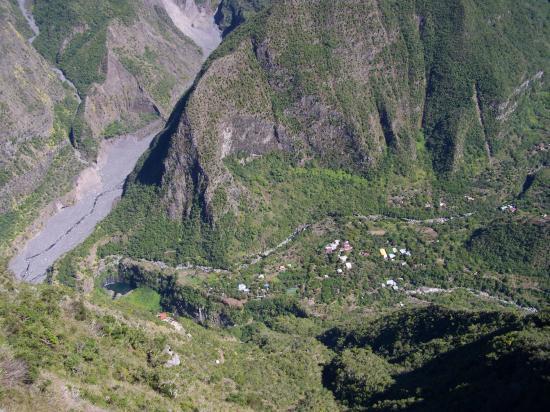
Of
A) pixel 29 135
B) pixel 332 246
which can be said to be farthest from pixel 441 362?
pixel 29 135

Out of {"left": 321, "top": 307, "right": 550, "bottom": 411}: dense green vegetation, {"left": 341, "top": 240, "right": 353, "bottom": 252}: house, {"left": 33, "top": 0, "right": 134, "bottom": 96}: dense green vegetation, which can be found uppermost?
{"left": 33, "top": 0, "right": 134, "bottom": 96}: dense green vegetation

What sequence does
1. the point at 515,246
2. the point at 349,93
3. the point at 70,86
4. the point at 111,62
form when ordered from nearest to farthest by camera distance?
1. the point at 515,246
2. the point at 349,93
3. the point at 111,62
4. the point at 70,86

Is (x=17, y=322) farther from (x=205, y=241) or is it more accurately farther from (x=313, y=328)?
(x=205, y=241)

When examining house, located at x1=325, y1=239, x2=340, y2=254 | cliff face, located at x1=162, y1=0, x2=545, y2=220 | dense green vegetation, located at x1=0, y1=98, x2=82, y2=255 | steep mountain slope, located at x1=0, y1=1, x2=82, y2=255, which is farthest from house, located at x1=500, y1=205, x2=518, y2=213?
steep mountain slope, located at x1=0, y1=1, x2=82, y2=255

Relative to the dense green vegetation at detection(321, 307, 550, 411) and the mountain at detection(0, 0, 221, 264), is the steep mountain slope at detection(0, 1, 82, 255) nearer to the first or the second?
the mountain at detection(0, 0, 221, 264)

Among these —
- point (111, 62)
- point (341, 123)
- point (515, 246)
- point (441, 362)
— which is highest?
point (111, 62)

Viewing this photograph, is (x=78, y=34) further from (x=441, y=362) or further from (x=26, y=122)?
(x=441, y=362)

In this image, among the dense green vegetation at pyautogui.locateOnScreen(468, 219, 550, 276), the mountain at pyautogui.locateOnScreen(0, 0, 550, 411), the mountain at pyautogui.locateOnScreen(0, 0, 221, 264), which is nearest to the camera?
the mountain at pyautogui.locateOnScreen(0, 0, 550, 411)
